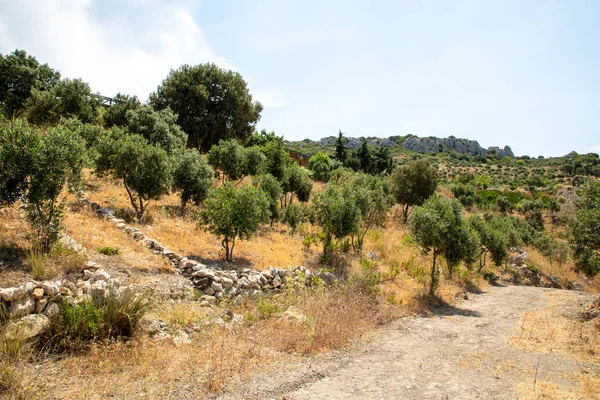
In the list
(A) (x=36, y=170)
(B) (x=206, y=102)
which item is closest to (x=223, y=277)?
(A) (x=36, y=170)

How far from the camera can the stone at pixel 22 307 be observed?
19.5 feet

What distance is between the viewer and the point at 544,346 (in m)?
10.2

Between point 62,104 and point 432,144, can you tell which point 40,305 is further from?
point 432,144

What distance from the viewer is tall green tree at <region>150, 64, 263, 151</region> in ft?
106

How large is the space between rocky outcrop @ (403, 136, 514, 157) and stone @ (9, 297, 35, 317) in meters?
121

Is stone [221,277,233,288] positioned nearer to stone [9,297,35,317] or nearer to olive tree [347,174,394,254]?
stone [9,297,35,317]

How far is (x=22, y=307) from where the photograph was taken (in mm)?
6047

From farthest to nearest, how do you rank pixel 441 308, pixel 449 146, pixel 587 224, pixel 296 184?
pixel 449 146 < pixel 296 184 < pixel 441 308 < pixel 587 224

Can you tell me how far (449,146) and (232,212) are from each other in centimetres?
13050

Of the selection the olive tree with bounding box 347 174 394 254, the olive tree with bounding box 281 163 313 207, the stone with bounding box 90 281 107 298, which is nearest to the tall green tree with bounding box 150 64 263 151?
the olive tree with bounding box 281 163 313 207

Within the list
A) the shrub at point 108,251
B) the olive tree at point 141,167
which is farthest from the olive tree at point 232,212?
the shrub at point 108,251

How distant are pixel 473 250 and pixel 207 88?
2872 centimetres

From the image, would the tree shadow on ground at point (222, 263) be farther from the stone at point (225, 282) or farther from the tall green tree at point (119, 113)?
the tall green tree at point (119, 113)

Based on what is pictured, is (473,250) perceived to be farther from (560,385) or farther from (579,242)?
(560,385)
